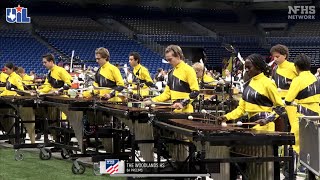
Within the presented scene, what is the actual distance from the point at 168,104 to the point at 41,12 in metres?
32.3

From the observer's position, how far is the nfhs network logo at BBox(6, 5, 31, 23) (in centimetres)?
3600

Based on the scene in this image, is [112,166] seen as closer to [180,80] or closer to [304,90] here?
[180,80]

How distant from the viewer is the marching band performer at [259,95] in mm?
7480

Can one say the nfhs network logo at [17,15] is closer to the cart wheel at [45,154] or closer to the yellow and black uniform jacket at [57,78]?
the yellow and black uniform jacket at [57,78]

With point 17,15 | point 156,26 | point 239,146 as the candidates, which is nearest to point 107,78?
point 239,146

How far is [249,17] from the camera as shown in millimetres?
47156

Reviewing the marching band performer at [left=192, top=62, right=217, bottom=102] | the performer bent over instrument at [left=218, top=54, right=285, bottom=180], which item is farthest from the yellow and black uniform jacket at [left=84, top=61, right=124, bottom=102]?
the performer bent over instrument at [left=218, top=54, right=285, bottom=180]

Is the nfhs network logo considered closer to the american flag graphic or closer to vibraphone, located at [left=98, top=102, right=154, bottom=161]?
vibraphone, located at [left=98, top=102, right=154, bottom=161]

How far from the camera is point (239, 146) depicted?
6883 millimetres

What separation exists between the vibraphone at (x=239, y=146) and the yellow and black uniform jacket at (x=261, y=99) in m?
0.61

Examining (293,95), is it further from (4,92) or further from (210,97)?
(4,92)

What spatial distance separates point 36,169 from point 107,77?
204 cm

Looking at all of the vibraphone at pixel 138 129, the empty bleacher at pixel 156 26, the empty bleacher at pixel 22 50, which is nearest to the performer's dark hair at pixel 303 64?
the vibraphone at pixel 138 129

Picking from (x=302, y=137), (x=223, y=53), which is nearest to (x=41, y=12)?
(x=223, y=53)
